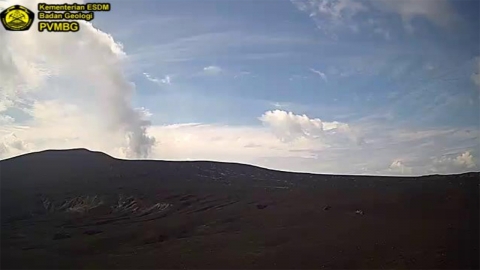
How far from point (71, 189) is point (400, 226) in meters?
13.5

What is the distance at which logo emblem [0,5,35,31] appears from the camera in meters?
10.5

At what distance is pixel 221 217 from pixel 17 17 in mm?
11113

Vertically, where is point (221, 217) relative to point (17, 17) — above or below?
below

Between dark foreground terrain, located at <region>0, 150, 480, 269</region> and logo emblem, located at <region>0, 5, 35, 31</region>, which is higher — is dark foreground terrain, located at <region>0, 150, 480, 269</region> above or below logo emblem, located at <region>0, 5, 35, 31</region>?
below

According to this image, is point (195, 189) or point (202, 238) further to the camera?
point (195, 189)

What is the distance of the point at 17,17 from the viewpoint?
34.8 ft

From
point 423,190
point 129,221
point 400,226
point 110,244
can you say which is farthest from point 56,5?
point 423,190

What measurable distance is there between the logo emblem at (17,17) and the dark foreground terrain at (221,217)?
268 inches

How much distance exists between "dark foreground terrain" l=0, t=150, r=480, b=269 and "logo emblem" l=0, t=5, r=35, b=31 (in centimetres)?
A: 681

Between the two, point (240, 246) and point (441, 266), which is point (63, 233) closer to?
point (240, 246)

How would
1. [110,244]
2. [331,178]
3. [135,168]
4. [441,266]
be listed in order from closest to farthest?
1. [441,266]
2. [110,244]
3. [331,178]
4. [135,168]

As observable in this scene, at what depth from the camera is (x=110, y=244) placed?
16.5 metres

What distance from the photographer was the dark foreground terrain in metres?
13.5

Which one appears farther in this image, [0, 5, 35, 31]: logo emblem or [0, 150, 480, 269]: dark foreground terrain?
[0, 150, 480, 269]: dark foreground terrain
